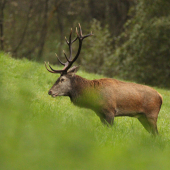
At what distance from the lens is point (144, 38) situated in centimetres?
2122

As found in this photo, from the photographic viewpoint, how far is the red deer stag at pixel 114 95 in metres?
6.89

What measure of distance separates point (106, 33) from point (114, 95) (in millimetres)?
18474

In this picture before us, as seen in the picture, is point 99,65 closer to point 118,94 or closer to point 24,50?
point 24,50

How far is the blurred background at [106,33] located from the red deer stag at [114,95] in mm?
10114

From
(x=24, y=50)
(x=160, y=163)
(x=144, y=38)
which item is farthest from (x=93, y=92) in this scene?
(x=24, y=50)

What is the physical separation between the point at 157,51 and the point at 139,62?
1.33 m

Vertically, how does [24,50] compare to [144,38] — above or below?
below

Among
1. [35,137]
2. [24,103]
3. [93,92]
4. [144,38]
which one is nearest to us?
[35,137]

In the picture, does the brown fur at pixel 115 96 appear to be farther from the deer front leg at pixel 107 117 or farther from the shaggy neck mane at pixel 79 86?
the deer front leg at pixel 107 117

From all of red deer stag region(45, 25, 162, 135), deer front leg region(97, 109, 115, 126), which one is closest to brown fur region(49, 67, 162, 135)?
red deer stag region(45, 25, 162, 135)

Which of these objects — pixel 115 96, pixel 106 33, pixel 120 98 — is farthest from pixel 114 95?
pixel 106 33

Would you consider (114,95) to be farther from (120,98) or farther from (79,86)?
(79,86)

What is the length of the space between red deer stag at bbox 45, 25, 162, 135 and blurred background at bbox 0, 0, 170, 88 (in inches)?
398

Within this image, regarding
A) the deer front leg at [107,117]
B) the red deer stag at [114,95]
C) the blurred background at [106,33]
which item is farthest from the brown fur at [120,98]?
the blurred background at [106,33]
